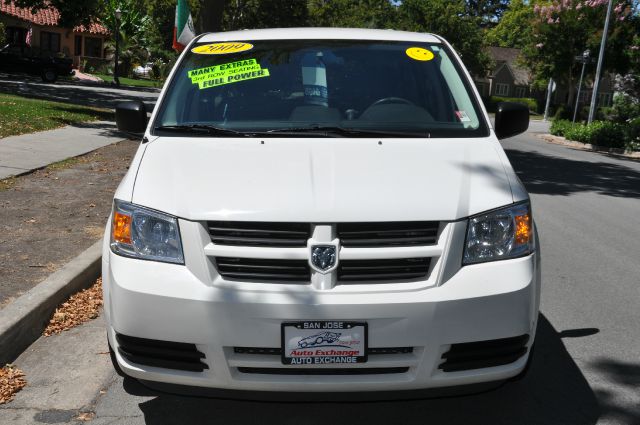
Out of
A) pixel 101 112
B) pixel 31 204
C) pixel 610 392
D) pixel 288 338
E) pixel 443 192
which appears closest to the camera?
pixel 288 338

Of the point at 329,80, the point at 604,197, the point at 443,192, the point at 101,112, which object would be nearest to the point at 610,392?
the point at 443,192

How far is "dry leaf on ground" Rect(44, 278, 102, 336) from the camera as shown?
4664 millimetres

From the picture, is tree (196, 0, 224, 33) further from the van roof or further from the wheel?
the wheel

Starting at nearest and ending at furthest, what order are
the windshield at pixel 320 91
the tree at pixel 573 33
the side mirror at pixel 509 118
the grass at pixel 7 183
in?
1. the windshield at pixel 320 91
2. the side mirror at pixel 509 118
3. the grass at pixel 7 183
4. the tree at pixel 573 33

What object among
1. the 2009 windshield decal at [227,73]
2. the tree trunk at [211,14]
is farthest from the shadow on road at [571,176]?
the 2009 windshield decal at [227,73]

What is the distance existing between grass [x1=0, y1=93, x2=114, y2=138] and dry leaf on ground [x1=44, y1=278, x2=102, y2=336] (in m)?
8.46

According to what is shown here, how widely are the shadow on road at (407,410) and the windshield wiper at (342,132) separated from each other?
54.0 inches

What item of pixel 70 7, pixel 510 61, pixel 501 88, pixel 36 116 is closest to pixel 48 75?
pixel 70 7

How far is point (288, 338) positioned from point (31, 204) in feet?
18.1

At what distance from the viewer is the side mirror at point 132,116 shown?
14.6 ft

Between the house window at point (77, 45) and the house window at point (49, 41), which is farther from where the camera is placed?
the house window at point (77, 45)

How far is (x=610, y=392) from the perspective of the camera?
393 centimetres

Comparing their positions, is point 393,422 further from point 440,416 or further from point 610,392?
point 610,392

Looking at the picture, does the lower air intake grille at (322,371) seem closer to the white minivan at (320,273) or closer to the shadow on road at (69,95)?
the white minivan at (320,273)
